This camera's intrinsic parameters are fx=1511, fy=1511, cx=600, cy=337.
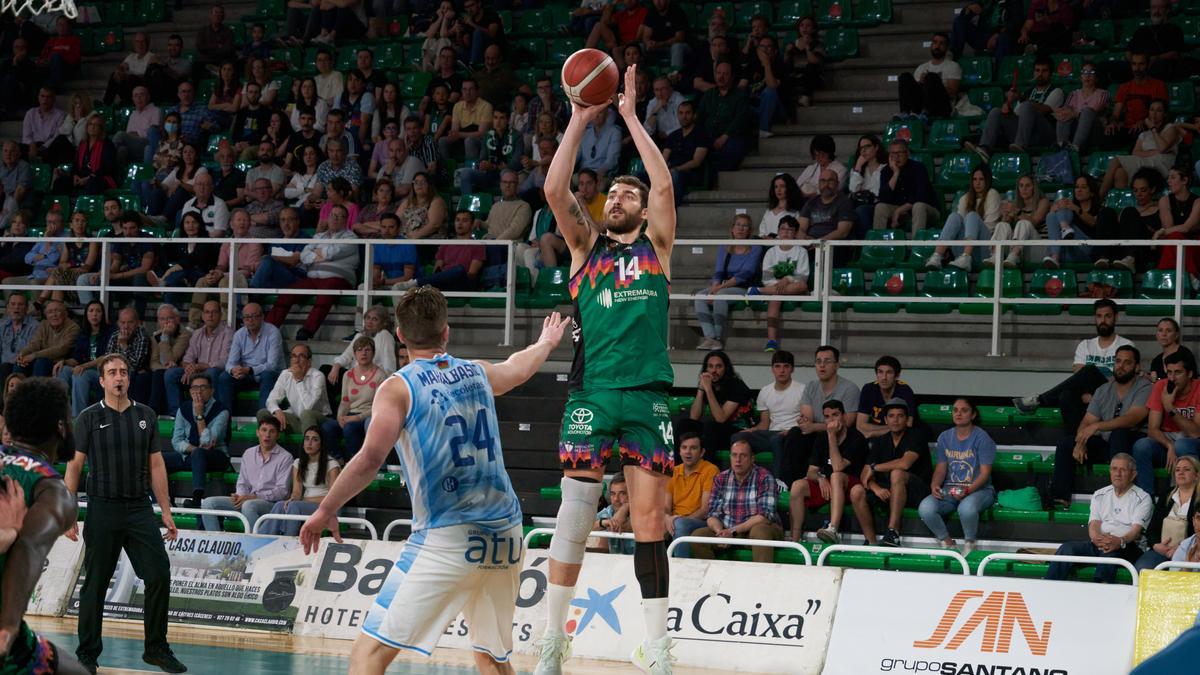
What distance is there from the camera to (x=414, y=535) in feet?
20.7

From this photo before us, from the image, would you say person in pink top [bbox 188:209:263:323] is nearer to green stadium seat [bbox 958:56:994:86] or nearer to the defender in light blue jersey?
green stadium seat [bbox 958:56:994:86]

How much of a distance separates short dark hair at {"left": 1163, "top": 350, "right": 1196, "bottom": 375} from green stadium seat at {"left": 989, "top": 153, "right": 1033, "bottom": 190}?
4.04 meters

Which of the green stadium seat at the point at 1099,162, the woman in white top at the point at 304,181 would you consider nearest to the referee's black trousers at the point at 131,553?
the woman in white top at the point at 304,181

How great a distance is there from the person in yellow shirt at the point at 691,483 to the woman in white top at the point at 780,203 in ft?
11.3

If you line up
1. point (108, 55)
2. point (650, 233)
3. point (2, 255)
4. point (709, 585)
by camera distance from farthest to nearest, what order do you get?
1. point (108, 55)
2. point (2, 255)
3. point (709, 585)
4. point (650, 233)

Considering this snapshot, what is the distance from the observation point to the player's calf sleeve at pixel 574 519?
7.66 meters

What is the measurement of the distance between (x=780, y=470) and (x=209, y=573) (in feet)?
17.1

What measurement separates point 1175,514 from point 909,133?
6866mm

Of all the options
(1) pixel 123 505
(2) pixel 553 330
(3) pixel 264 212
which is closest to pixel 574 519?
(2) pixel 553 330

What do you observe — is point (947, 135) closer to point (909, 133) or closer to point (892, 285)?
point (909, 133)

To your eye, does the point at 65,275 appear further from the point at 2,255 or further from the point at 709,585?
the point at 709,585

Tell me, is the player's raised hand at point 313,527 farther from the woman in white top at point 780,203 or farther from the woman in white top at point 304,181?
the woman in white top at point 304,181

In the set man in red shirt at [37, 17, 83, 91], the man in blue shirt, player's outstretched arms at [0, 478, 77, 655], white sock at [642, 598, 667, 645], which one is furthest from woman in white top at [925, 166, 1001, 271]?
man in red shirt at [37, 17, 83, 91]

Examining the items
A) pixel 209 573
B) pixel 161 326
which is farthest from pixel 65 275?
pixel 209 573
